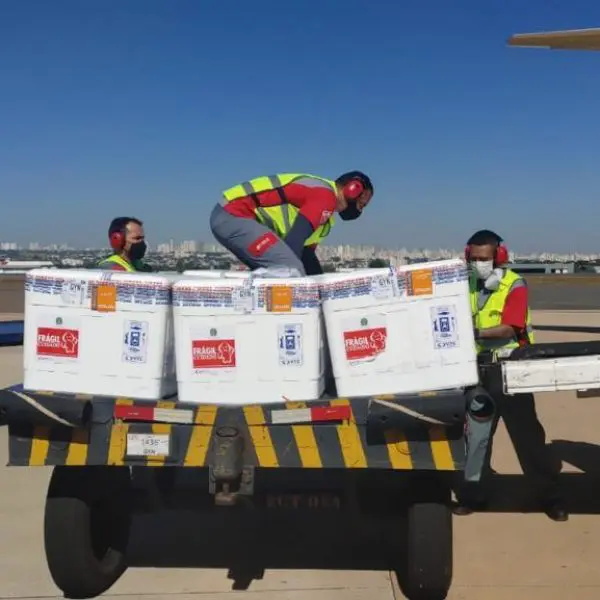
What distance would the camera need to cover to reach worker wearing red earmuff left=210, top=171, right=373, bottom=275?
157 inches

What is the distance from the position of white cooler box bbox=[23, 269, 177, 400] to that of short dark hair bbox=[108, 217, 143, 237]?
1.78 m

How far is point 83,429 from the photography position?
336 cm

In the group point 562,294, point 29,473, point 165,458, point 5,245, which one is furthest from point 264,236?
point 5,245

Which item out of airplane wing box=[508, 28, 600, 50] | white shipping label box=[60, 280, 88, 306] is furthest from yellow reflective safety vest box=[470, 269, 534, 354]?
airplane wing box=[508, 28, 600, 50]

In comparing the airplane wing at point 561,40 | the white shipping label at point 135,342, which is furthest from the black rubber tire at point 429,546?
the airplane wing at point 561,40

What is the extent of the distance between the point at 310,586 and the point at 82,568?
1.17 metres

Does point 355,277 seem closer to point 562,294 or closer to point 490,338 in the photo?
point 490,338

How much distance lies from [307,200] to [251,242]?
1.23 feet

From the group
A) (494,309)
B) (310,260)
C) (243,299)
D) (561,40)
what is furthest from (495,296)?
(561,40)

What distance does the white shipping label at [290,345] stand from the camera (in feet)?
10.9

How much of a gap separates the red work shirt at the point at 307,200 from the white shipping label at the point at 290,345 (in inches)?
33.7

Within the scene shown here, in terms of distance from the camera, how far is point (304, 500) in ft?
12.9

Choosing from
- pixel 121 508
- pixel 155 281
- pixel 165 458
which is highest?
pixel 155 281

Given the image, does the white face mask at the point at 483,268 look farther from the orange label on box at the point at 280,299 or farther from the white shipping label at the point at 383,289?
the orange label on box at the point at 280,299
